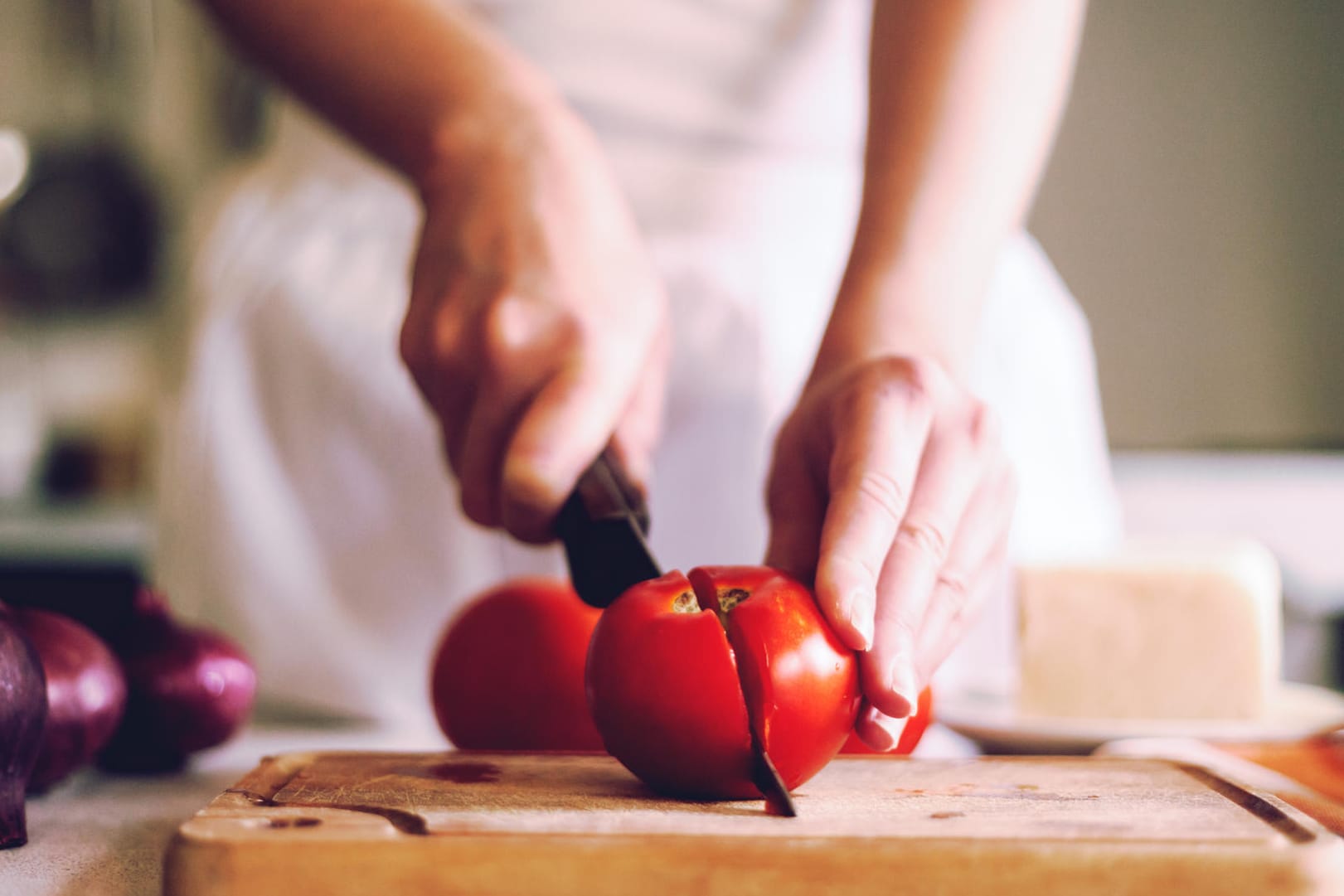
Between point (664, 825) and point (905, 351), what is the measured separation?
0.38 metres

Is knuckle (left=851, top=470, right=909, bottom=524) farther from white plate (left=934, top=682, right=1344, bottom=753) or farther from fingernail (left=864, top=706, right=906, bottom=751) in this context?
white plate (left=934, top=682, right=1344, bottom=753)

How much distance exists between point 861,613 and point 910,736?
171mm

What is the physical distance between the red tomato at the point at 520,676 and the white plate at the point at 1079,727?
0.28 meters

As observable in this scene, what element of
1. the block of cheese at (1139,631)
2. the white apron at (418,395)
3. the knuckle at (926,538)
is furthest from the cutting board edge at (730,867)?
the white apron at (418,395)

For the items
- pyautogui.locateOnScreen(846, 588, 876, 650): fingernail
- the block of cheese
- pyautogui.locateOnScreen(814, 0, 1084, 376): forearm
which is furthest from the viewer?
the block of cheese

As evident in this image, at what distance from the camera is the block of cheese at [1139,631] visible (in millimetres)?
1045

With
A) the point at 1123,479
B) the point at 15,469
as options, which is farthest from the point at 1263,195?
the point at 15,469

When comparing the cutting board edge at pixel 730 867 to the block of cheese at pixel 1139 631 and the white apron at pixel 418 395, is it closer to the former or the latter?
the block of cheese at pixel 1139 631

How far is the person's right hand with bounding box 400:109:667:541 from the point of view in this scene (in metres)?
0.69

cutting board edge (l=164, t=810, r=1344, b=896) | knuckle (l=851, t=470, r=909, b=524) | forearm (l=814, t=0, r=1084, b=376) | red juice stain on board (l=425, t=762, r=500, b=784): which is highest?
forearm (l=814, t=0, r=1084, b=376)

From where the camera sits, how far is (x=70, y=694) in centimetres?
64

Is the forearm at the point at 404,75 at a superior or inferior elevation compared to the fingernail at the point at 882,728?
superior

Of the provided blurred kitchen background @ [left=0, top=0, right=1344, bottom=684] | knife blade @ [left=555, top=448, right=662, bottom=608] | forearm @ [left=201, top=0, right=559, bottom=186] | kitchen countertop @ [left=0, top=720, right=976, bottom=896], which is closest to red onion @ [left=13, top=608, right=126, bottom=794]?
kitchen countertop @ [left=0, top=720, right=976, bottom=896]

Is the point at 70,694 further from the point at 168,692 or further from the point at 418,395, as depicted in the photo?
the point at 418,395
